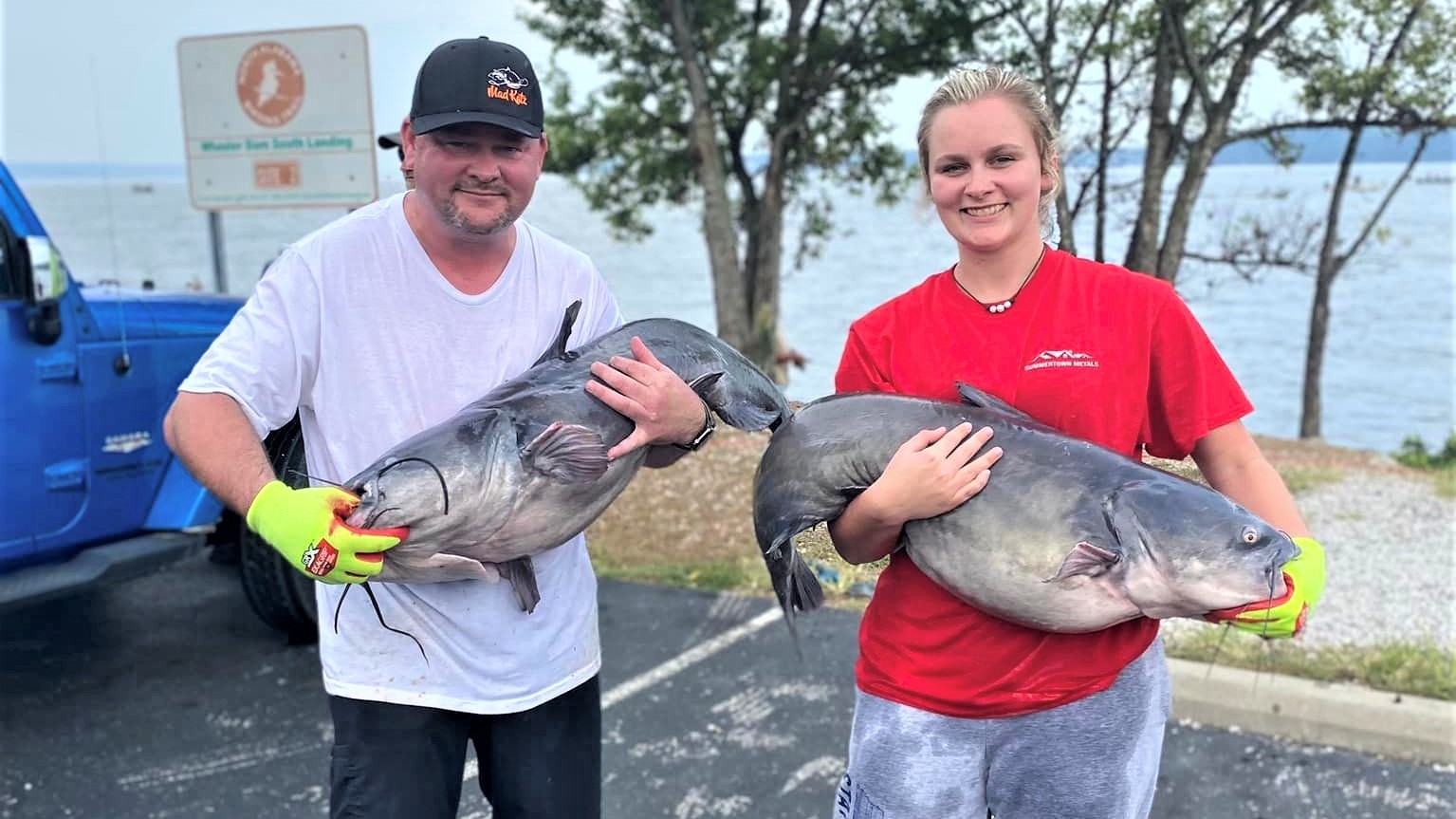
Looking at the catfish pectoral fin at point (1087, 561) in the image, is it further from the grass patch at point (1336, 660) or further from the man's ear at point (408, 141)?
the grass patch at point (1336, 660)

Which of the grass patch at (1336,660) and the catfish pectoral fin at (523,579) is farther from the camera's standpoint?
the grass patch at (1336,660)

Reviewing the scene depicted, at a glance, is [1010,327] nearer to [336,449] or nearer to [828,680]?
[336,449]

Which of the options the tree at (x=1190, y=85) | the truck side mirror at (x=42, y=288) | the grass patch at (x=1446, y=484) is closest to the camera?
the truck side mirror at (x=42, y=288)

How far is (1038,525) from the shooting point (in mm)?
1964

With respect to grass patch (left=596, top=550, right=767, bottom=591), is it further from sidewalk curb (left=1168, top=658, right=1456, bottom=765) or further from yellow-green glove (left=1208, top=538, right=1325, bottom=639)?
yellow-green glove (left=1208, top=538, right=1325, bottom=639)

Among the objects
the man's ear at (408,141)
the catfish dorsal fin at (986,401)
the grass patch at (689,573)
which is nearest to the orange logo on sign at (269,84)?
the grass patch at (689,573)

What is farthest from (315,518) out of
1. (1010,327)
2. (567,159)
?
(567,159)

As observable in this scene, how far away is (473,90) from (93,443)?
3.68 meters

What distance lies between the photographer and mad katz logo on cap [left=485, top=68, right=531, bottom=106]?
7.22ft

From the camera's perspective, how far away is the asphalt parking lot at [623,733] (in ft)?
12.9

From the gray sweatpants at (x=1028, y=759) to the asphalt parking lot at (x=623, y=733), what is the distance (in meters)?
1.78

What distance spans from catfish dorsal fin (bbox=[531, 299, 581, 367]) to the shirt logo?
895 millimetres

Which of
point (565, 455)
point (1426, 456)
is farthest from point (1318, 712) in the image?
point (1426, 456)

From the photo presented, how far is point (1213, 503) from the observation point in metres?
1.91
